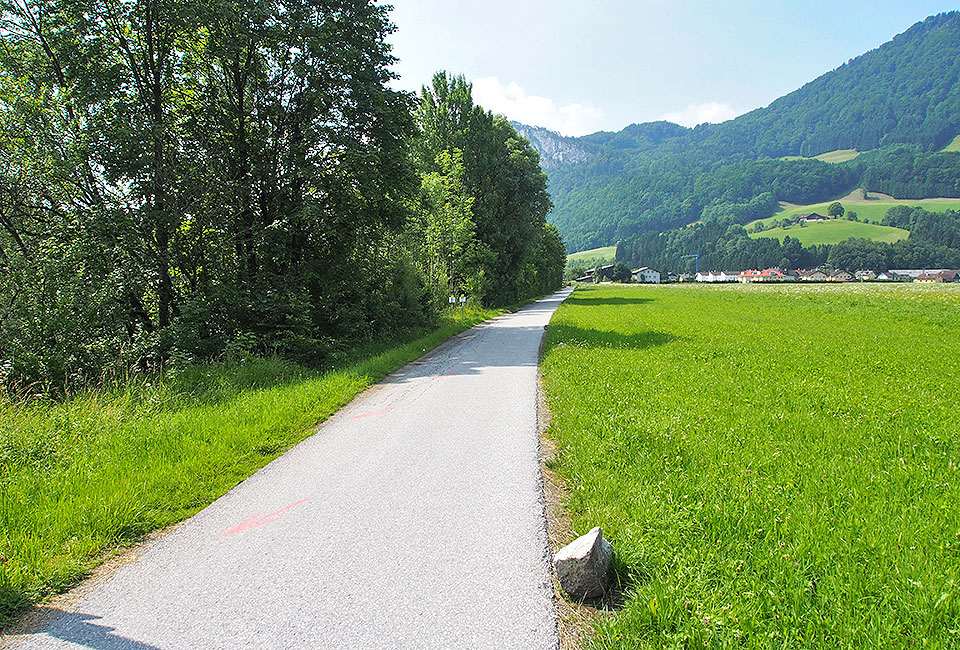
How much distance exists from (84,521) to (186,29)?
12.5 m

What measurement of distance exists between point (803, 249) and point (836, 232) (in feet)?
62.2

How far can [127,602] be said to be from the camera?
2941 millimetres

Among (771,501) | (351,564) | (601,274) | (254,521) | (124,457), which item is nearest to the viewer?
(351,564)

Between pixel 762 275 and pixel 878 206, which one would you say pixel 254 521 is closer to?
pixel 762 275

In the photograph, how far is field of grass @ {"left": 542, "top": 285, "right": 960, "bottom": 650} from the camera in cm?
256

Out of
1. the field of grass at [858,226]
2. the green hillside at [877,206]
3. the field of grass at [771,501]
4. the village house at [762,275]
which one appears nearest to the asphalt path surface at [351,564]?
the field of grass at [771,501]

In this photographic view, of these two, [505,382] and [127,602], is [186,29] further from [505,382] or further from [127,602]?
[127,602]

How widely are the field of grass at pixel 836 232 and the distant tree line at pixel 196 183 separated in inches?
6595

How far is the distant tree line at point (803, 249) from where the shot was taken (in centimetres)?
12850

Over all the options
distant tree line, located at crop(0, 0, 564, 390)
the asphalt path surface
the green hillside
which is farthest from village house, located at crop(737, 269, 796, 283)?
the asphalt path surface

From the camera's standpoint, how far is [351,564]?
3270 mm

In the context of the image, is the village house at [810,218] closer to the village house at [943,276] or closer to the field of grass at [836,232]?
the field of grass at [836,232]

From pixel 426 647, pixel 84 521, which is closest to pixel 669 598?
pixel 426 647


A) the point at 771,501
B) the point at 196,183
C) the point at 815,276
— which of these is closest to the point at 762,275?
the point at 815,276
